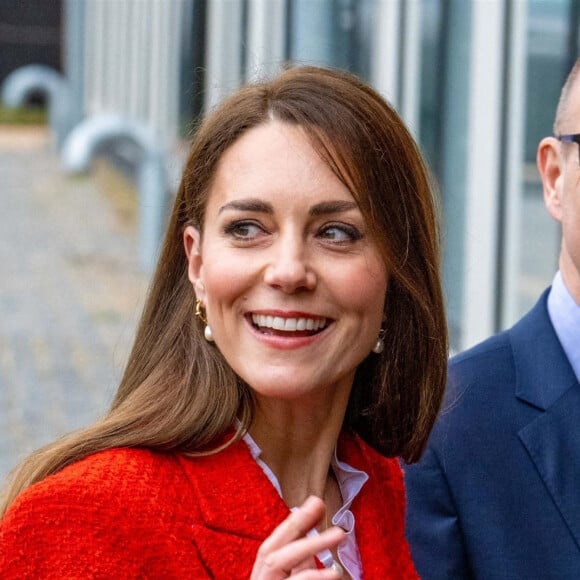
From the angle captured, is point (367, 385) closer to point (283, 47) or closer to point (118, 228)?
point (283, 47)

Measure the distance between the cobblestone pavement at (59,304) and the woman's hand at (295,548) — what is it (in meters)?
1.00

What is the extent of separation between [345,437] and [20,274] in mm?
11264

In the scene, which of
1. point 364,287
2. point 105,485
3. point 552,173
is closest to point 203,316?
point 364,287

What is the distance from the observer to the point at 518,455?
2.47 meters

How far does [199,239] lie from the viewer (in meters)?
2.16

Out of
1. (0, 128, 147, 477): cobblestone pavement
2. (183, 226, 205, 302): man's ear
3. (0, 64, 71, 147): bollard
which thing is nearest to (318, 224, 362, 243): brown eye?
(183, 226, 205, 302): man's ear

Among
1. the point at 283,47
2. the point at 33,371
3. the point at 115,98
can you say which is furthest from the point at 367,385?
the point at 115,98

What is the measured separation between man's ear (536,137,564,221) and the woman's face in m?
0.61

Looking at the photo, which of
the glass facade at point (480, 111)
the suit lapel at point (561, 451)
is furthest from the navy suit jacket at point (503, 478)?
the glass facade at point (480, 111)

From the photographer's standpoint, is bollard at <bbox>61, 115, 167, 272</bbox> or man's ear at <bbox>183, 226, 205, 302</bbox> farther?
bollard at <bbox>61, 115, 167, 272</bbox>

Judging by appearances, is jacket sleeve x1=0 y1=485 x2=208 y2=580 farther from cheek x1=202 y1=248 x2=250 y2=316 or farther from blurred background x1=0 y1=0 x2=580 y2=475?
blurred background x1=0 y1=0 x2=580 y2=475

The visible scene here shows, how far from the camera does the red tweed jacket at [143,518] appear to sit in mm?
1823

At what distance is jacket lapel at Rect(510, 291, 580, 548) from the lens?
7.99 ft

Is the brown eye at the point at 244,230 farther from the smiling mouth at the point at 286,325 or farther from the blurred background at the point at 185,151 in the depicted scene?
the blurred background at the point at 185,151
